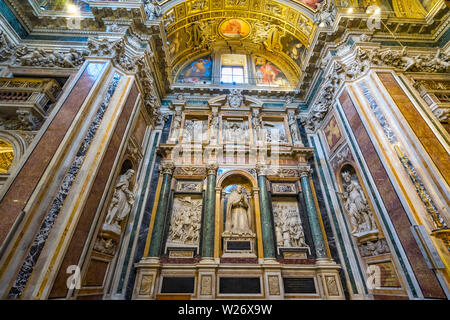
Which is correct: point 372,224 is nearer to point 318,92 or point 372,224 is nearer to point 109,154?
point 318,92

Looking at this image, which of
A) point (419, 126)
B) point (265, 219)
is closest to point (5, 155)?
point (265, 219)

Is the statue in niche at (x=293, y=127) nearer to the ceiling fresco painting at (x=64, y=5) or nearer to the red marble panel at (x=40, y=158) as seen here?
the red marble panel at (x=40, y=158)

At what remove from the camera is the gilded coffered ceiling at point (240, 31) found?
31.7 feet

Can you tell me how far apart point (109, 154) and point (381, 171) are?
7.09 meters

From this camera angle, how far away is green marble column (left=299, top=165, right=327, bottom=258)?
21.7 feet

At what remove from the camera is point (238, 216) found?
7246 millimetres

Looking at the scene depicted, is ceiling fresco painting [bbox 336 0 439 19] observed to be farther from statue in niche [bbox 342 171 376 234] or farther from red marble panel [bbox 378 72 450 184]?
statue in niche [bbox 342 171 376 234]

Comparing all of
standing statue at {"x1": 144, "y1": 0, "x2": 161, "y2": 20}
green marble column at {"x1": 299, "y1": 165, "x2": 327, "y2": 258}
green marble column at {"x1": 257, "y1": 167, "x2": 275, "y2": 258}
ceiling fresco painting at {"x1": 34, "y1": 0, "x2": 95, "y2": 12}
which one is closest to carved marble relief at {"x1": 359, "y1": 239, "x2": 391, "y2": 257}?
green marble column at {"x1": 299, "y1": 165, "x2": 327, "y2": 258}

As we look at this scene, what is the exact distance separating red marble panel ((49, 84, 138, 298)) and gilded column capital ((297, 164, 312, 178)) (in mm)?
6419

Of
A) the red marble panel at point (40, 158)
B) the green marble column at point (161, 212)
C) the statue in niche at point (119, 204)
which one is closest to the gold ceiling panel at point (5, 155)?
the red marble panel at point (40, 158)

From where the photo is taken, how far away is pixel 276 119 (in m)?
9.65

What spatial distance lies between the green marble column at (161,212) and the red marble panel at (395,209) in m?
6.35

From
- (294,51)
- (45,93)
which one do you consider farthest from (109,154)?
(294,51)

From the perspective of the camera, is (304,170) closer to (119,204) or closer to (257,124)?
(257,124)
